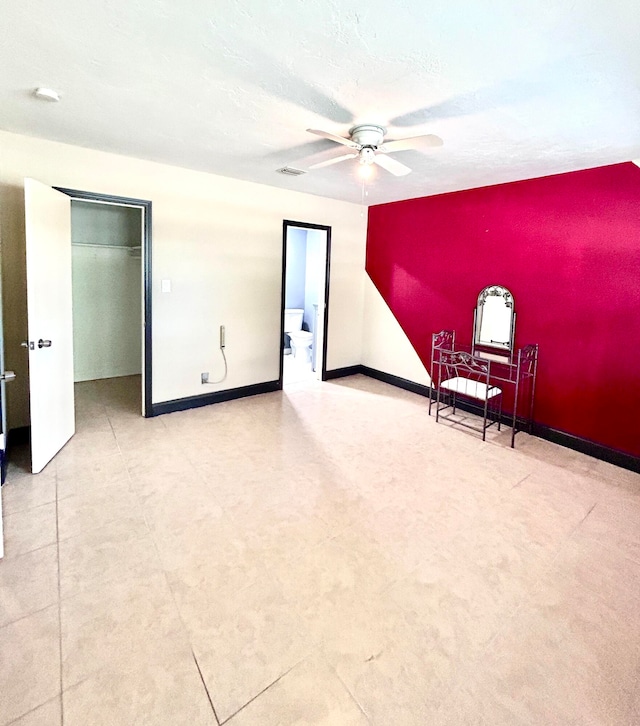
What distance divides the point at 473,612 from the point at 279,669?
88 cm

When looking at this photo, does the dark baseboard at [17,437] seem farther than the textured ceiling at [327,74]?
Yes

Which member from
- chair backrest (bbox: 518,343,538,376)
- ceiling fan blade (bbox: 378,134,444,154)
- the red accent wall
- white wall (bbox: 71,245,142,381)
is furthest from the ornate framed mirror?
white wall (bbox: 71,245,142,381)

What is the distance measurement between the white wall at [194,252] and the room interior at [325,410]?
0.08 ft

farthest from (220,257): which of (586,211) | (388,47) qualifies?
(586,211)

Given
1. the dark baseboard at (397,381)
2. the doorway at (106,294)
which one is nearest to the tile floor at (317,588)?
the dark baseboard at (397,381)

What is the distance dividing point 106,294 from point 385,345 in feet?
11.8

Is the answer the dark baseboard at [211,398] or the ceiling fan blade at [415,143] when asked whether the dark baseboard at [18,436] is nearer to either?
the dark baseboard at [211,398]

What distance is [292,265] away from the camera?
6828mm

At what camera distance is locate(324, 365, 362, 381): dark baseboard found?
5.53m

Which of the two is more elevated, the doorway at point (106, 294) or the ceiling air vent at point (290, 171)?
the ceiling air vent at point (290, 171)

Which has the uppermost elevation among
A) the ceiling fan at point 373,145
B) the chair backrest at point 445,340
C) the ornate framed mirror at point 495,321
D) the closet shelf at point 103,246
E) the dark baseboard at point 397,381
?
the ceiling fan at point 373,145

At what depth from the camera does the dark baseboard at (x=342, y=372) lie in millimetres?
5534

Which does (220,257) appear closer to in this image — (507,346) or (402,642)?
(507,346)

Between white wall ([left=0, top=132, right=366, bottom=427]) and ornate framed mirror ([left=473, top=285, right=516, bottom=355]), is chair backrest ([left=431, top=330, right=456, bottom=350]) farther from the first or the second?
white wall ([left=0, top=132, right=366, bottom=427])
